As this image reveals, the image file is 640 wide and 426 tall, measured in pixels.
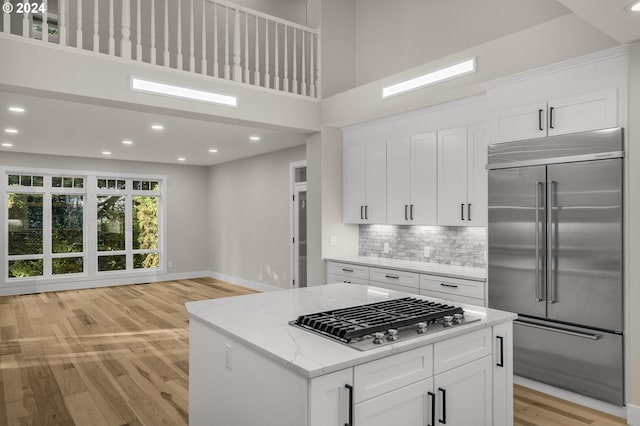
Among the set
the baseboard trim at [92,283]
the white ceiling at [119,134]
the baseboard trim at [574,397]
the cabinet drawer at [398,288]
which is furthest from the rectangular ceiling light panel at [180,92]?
the baseboard trim at [92,283]

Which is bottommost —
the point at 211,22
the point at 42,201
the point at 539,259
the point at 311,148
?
the point at 539,259

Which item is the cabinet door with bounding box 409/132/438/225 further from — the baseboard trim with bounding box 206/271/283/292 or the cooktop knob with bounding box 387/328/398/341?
the baseboard trim with bounding box 206/271/283/292

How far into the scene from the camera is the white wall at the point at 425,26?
4391 mm

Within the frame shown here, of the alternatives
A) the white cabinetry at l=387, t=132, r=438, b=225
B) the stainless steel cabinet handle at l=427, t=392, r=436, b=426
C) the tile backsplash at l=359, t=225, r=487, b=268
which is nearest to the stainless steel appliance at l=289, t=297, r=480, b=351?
the stainless steel cabinet handle at l=427, t=392, r=436, b=426

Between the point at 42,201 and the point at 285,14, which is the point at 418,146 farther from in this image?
the point at 42,201

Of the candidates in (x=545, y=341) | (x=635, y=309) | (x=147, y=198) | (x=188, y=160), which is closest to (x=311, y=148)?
(x=545, y=341)

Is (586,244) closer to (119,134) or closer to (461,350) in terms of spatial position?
(461,350)

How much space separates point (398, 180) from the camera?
5.08 m

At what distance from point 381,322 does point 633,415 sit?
230 centimetres

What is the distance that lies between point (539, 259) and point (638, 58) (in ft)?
5.23

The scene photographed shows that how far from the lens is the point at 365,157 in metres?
5.49

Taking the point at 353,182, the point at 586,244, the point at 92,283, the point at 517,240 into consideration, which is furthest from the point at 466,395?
the point at 92,283

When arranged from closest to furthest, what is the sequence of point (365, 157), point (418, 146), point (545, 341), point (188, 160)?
point (545, 341) < point (418, 146) < point (365, 157) < point (188, 160)

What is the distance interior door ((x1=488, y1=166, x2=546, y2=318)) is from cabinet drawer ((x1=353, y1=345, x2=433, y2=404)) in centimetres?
202
